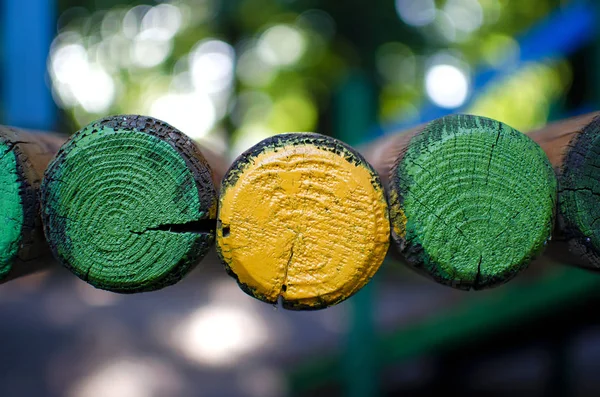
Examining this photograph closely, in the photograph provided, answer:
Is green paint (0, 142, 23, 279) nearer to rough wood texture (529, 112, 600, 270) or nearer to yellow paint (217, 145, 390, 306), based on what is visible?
yellow paint (217, 145, 390, 306)

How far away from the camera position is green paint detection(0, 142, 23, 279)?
95 centimetres

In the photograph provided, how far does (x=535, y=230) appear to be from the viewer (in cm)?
98

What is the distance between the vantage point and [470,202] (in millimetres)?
963

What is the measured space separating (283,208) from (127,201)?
0.88 feet

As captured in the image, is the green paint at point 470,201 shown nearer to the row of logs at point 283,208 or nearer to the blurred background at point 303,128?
the row of logs at point 283,208

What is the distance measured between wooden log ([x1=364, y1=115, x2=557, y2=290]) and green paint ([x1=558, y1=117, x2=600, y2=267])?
2.3 inches

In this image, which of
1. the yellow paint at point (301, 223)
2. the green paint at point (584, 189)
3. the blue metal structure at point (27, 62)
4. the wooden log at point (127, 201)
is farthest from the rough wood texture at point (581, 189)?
the blue metal structure at point (27, 62)

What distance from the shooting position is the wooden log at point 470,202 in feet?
3.16

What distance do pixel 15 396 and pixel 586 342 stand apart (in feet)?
17.4

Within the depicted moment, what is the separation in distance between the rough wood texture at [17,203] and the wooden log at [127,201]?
36mm

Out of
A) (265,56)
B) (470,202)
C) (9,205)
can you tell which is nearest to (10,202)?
(9,205)

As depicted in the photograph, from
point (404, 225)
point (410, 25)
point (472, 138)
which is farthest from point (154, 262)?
point (410, 25)

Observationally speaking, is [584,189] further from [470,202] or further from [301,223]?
[301,223]

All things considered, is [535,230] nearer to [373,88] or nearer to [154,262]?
[154,262]
